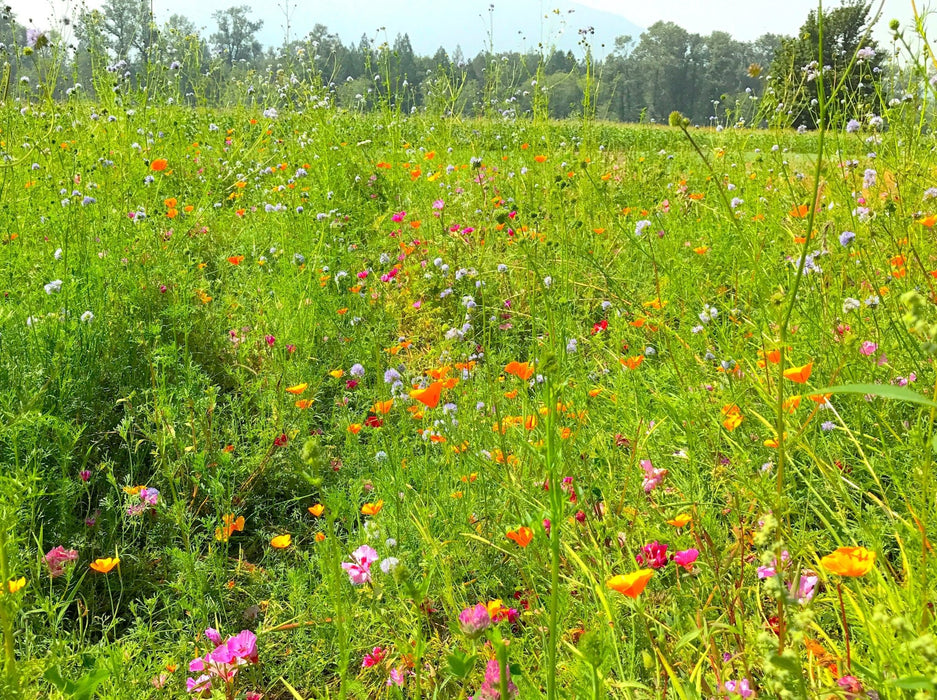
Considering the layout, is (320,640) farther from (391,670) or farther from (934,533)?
(934,533)

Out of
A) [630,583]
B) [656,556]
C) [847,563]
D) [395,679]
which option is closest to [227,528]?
[395,679]

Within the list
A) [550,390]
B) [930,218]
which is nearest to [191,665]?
[550,390]

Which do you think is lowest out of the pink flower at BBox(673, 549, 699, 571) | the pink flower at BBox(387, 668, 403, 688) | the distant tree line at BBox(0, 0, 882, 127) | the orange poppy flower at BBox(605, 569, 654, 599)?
the pink flower at BBox(387, 668, 403, 688)

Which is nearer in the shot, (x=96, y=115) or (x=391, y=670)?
(x=391, y=670)

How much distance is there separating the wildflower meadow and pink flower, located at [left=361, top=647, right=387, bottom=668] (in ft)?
0.08

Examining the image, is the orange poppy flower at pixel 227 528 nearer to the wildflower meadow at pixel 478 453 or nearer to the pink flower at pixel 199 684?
the wildflower meadow at pixel 478 453

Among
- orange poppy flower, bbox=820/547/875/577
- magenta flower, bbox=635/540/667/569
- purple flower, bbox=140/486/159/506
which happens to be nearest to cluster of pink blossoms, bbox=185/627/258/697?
purple flower, bbox=140/486/159/506

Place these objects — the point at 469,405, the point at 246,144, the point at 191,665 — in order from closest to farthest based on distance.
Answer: the point at 191,665
the point at 469,405
the point at 246,144

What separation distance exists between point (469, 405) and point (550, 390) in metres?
1.10

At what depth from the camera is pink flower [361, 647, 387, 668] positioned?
1.21 m

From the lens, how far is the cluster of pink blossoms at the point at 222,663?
1.17m

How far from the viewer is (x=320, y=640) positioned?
1.42 m

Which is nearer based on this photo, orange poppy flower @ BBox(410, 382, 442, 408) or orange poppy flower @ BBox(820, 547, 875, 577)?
orange poppy flower @ BBox(820, 547, 875, 577)

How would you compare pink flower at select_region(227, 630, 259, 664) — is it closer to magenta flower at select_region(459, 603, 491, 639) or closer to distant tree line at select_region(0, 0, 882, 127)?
magenta flower at select_region(459, 603, 491, 639)
